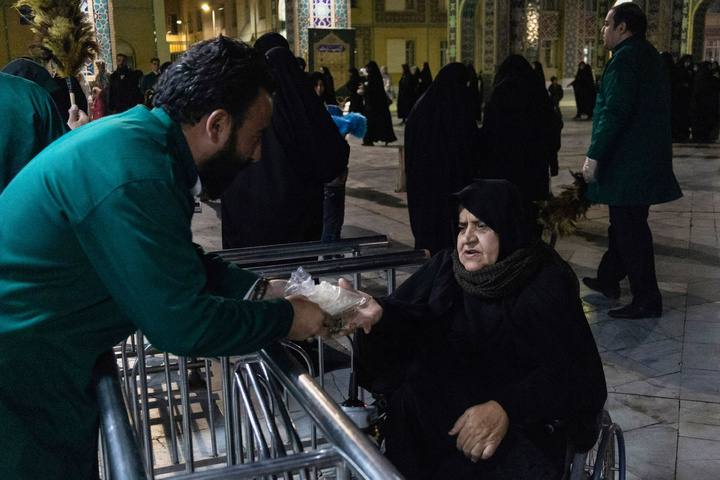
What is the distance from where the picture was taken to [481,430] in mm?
2240

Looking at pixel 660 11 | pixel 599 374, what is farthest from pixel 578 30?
pixel 599 374

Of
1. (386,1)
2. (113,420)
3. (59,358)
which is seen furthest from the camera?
(386,1)

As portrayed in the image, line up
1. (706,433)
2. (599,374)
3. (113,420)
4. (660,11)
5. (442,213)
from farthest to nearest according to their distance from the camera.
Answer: (660,11)
(442,213)
(706,433)
(599,374)
(113,420)

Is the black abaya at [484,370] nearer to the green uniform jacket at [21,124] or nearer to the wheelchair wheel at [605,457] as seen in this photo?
the wheelchair wheel at [605,457]

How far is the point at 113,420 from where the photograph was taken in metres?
1.40

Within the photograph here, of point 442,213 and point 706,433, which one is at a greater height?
point 442,213

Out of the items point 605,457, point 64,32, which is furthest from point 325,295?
point 64,32

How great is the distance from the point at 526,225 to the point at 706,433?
1643 mm

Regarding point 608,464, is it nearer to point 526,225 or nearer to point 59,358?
point 526,225

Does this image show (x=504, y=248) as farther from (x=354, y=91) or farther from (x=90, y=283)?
(x=354, y=91)

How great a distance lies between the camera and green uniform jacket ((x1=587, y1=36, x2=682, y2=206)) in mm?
4820

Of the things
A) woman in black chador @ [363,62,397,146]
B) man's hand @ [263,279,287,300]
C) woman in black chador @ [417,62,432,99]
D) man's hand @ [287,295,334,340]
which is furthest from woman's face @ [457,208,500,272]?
woman in black chador @ [417,62,432,99]

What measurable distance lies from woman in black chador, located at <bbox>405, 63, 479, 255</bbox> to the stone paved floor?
1.20 metres

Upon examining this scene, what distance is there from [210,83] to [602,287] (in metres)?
4.47
